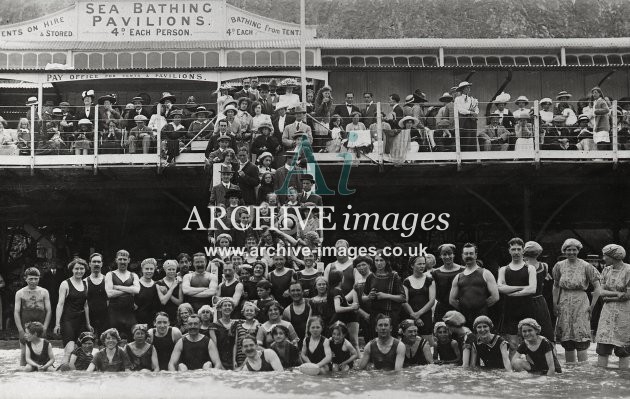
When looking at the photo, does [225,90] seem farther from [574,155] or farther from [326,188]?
[574,155]

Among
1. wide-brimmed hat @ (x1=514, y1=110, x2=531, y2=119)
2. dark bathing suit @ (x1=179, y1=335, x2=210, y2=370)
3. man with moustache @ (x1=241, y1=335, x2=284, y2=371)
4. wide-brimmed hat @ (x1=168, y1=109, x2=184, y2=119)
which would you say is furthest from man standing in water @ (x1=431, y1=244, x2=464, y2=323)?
wide-brimmed hat @ (x1=168, y1=109, x2=184, y2=119)

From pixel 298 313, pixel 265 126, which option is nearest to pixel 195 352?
pixel 298 313

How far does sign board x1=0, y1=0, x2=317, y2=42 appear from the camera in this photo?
20.6m

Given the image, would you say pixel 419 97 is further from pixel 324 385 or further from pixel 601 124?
pixel 324 385

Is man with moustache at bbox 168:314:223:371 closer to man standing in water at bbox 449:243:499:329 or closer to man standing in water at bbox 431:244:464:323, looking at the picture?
man standing in water at bbox 431:244:464:323

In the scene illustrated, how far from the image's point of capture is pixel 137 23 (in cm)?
2078

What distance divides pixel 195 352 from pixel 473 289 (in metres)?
3.32

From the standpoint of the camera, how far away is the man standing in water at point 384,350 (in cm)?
903

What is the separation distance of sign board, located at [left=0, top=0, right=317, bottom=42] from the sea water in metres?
13.1

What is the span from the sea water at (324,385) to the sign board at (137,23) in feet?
43.1

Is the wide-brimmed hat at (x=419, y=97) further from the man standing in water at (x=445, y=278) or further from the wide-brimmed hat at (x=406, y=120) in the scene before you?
the man standing in water at (x=445, y=278)

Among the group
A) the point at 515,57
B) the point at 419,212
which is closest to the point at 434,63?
the point at 515,57

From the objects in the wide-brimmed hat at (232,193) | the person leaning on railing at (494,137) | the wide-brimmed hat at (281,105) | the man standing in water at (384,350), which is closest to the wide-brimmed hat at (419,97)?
the person leaning on railing at (494,137)

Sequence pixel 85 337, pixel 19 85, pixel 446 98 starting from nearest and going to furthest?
1. pixel 85 337
2. pixel 446 98
3. pixel 19 85
